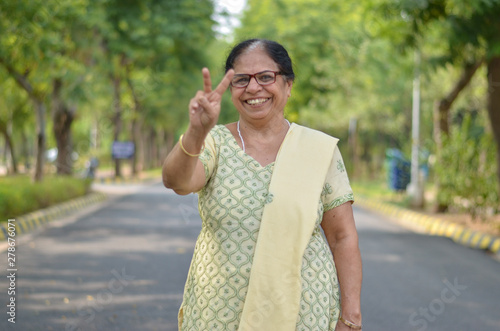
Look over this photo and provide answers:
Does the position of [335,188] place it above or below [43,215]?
above

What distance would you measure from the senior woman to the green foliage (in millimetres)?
10794

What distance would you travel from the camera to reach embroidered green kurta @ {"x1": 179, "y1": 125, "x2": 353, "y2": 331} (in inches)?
89.8

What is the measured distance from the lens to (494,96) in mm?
11797

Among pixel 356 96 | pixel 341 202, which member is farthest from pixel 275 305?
pixel 356 96

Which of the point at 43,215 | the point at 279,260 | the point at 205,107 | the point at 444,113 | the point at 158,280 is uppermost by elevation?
the point at 205,107

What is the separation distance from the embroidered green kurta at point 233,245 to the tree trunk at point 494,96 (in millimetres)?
10023

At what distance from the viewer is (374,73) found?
2642cm

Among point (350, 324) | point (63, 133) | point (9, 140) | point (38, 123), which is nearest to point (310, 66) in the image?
point (63, 133)

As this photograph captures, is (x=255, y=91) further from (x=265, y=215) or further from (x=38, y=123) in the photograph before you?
(x=38, y=123)

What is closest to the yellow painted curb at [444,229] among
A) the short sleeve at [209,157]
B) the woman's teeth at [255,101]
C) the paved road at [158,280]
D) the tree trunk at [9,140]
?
the paved road at [158,280]

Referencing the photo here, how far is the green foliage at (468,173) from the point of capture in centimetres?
1280

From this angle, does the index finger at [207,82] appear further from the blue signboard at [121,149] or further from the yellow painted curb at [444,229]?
the blue signboard at [121,149]

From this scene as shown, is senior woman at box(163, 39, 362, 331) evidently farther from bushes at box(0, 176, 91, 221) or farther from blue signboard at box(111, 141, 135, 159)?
blue signboard at box(111, 141, 135, 159)

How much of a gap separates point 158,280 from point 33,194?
24.1ft
